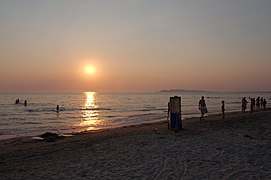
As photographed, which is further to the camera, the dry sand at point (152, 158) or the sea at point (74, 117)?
the sea at point (74, 117)

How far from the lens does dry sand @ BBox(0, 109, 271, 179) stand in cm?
742

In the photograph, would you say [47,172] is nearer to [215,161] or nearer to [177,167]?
[177,167]

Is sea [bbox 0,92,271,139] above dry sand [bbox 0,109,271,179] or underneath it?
underneath

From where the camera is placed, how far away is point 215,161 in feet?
27.5

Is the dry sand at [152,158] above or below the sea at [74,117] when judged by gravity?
above

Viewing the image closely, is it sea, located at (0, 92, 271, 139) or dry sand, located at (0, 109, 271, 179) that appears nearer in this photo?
dry sand, located at (0, 109, 271, 179)

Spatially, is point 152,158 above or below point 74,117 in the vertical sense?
above

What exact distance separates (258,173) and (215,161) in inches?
55.3

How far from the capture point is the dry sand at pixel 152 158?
7.42 metres

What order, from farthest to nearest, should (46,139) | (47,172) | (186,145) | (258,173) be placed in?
(46,139) → (186,145) → (47,172) → (258,173)

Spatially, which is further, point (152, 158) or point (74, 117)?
point (74, 117)

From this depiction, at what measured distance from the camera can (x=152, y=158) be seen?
8.96 metres

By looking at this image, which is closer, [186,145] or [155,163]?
[155,163]

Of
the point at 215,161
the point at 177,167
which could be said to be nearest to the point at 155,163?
the point at 177,167
